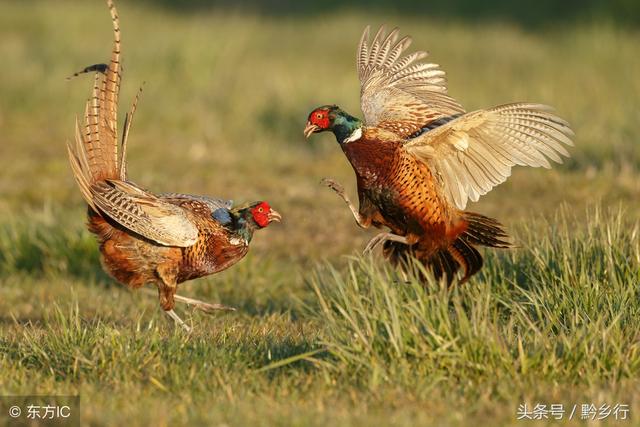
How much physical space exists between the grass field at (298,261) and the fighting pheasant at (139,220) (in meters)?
0.33

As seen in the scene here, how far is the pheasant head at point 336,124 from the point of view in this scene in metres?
5.50

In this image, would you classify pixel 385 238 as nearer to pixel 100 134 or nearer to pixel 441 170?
pixel 441 170

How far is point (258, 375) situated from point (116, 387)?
591 mm

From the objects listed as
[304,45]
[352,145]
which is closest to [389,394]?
[352,145]

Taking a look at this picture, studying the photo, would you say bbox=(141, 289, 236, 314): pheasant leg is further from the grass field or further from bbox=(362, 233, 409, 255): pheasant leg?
bbox=(362, 233, 409, 255): pheasant leg

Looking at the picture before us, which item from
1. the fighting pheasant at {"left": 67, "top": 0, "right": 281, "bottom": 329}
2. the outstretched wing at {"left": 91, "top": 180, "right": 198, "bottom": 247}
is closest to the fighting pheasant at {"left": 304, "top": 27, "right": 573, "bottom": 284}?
the fighting pheasant at {"left": 67, "top": 0, "right": 281, "bottom": 329}

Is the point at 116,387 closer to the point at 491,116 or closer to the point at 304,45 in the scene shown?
the point at 491,116

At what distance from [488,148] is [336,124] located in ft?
2.69

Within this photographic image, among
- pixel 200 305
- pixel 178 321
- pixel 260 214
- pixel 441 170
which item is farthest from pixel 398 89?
pixel 178 321

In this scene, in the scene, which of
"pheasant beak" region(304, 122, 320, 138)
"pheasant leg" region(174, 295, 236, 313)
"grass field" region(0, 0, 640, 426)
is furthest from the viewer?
"pheasant leg" region(174, 295, 236, 313)

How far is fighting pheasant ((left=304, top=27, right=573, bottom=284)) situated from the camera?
5.43 m

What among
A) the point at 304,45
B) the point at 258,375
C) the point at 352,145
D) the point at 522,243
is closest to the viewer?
the point at 258,375

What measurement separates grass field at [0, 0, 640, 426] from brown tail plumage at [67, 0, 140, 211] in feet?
2.45

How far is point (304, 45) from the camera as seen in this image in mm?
17219
